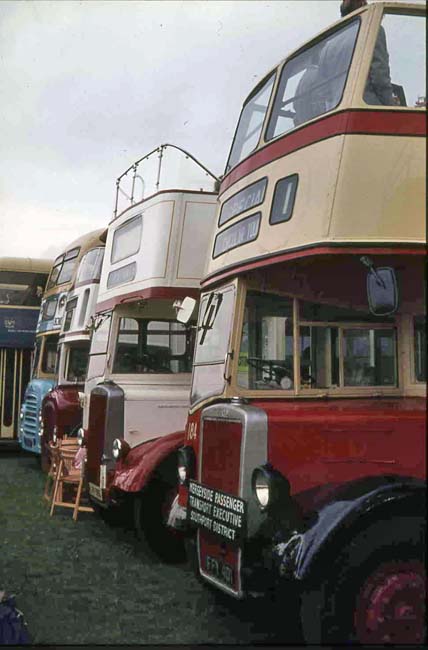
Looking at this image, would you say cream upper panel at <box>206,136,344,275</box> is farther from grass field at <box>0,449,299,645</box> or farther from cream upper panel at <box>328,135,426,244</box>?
grass field at <box>0,449,299,645</box>

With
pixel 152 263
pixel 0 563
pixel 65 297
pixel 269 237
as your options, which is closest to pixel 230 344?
pixel 269 237

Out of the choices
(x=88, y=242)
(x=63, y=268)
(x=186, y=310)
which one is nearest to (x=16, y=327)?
(x=63, y=268)

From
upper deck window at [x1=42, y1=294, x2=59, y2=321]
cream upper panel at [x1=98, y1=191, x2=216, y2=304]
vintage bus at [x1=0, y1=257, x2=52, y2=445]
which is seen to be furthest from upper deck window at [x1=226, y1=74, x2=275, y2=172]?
vintage bus at [x1=0, y1=257, x2=52, y2=445]

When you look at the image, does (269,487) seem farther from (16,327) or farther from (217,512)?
(16,327)

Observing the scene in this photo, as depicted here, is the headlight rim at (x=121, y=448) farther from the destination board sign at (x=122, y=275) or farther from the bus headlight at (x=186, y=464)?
the bus headlight at (x=186, y=464)

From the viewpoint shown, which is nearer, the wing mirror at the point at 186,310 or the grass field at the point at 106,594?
the grass field at the point at 106,594

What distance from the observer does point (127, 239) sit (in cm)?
689

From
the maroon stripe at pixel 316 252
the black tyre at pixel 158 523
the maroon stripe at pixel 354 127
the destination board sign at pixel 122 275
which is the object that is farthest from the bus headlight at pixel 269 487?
the destination board sign at pixel 122 275

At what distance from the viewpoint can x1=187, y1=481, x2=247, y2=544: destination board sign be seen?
3531mm

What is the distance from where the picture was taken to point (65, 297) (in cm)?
1120

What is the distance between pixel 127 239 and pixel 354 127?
3.78 meters

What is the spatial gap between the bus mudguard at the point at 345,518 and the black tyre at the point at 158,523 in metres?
2.76

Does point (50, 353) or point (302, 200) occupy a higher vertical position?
point (302, 200)

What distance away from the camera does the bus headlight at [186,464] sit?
14.2 feet
